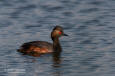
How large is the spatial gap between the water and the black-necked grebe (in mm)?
319

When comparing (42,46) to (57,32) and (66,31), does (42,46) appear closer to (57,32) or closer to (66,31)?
(57,32)

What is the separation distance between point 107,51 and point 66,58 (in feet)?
5.27

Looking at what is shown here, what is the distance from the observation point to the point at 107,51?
1922 centimetres

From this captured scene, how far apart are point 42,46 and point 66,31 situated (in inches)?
100.0

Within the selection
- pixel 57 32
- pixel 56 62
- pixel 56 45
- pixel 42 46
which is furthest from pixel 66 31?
pixel 56 62

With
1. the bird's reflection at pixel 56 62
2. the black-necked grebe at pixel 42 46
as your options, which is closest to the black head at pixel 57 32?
the black-necked grebe at pixel 42 46

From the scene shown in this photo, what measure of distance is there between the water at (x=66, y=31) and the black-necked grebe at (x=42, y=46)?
319 mm

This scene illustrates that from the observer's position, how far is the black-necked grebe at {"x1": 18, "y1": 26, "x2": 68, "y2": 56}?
64.8ft

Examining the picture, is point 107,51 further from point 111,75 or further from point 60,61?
point 111,75

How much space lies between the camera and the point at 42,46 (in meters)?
20.0

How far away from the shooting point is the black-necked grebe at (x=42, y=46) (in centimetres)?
1976

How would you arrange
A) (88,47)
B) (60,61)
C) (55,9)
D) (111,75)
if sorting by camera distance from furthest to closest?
(55,9) < (88,47) < (60,61) < (111,75)

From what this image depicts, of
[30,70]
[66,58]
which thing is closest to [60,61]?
[66,58]

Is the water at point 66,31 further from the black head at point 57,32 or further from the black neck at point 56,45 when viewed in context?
the black head at point 57,32
